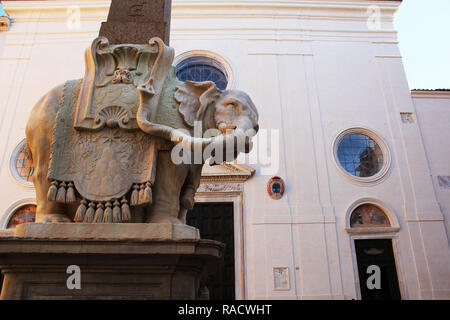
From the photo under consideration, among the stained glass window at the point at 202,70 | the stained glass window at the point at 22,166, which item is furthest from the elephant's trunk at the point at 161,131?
the stained glass window at the point at 202,70

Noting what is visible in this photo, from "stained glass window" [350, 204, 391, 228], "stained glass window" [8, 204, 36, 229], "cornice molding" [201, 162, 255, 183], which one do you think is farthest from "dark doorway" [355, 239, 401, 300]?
→ "stained glass window" [8, 204, 36, 229]

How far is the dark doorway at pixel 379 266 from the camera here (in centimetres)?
892

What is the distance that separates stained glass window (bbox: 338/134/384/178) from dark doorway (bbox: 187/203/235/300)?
4015 millimetres

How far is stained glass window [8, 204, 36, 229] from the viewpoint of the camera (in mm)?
9516

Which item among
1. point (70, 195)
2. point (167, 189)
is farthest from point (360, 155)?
point (70, 195)

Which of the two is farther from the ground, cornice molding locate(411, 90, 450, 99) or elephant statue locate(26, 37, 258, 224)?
cornice molding locate(411, 90, 450, 99)

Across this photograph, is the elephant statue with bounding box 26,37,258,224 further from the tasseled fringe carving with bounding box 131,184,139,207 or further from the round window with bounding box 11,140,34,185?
the round window with bounding box 11,140,34,185

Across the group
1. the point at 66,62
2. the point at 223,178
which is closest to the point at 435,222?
the point at 223,178

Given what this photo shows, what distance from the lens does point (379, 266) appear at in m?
9.18

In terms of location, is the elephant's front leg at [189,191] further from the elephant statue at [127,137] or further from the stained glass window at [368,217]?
the stained glass window at [368,217]

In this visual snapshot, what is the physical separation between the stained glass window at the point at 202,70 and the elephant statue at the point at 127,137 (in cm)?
948

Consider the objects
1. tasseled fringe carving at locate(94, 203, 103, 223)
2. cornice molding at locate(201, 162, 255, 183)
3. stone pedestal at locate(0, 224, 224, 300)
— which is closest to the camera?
stone pedestal at locate(0, 224, 224, 300)

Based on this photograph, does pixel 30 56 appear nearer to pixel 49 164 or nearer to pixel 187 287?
pixel 49 164

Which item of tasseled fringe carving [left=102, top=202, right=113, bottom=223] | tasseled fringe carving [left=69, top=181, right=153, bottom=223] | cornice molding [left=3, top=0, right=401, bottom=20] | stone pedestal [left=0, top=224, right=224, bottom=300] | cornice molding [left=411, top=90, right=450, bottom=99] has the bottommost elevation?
stone pedestal [left=0, top=224, right=224, bottom=300]
